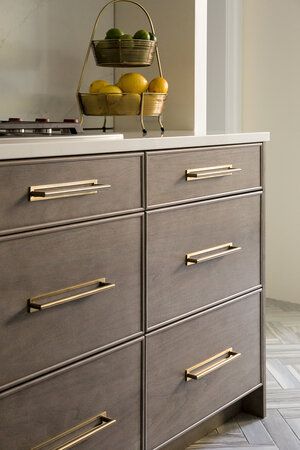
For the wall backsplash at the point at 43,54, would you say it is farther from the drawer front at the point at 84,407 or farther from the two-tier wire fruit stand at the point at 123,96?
the drawer front at the point at 84,407

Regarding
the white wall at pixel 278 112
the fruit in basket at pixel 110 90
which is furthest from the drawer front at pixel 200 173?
the white wall at pixel 278 112

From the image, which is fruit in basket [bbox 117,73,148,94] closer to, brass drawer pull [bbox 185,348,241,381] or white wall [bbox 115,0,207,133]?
white wall [bbox 115,0,207,133]

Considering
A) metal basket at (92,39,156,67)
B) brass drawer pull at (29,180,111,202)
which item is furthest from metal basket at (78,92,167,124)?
brass drawer pull at (29,180,111,202)

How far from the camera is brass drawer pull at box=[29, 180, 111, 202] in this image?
5.05 feet

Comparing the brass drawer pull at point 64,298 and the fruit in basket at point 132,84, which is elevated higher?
the fruit in basket at point 132,84

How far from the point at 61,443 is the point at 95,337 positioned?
23 cm

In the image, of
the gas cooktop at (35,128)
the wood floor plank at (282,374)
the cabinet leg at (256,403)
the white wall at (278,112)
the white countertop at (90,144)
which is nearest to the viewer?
the white countertop at (90,144)

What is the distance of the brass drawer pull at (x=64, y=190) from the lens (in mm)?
1538

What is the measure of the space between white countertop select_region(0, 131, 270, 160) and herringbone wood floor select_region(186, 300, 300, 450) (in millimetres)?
833

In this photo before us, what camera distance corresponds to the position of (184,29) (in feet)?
8.23

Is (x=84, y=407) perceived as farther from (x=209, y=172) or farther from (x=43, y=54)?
(x=43, y=54)

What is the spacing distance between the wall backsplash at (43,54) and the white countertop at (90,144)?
0.60 metres

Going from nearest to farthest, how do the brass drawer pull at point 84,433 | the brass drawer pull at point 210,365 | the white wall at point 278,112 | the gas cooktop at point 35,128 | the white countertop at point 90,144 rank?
the white countertop at point 90,144, the brass drawer pull at point 84,433, the gas cooktop at point 35,128, the brass drawer pull at point 210,365, the white wall at point 278,112

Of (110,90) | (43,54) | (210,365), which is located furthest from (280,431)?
(43,54)
